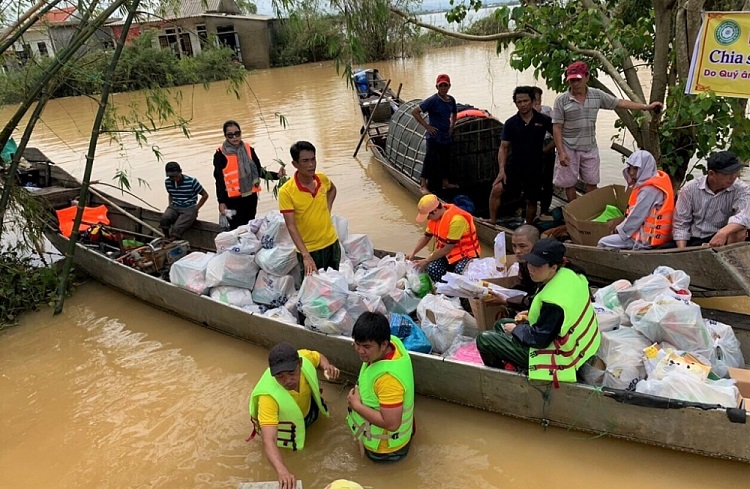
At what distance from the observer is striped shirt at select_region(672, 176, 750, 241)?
3852 mm

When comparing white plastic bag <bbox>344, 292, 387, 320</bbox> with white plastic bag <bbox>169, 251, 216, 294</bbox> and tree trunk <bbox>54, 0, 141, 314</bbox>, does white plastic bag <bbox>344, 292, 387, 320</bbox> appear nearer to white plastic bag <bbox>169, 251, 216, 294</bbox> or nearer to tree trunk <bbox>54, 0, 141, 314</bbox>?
white plastic bag <bbox>169, 251, 216, 294</bbox>

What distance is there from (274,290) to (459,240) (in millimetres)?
1708

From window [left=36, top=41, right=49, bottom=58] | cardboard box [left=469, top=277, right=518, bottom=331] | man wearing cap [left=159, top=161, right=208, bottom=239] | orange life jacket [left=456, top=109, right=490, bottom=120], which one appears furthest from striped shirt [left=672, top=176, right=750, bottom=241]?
window [left=36, top=41, right=49, bottom=58]

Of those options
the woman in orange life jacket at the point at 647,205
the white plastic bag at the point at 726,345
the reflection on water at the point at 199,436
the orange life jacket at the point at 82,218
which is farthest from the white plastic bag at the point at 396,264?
the orange life jacket at the point at 82,218

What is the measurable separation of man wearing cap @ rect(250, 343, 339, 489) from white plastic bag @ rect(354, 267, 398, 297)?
3.30 ft

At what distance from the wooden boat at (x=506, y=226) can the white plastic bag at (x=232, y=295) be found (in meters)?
2.70

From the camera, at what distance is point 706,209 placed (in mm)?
4047

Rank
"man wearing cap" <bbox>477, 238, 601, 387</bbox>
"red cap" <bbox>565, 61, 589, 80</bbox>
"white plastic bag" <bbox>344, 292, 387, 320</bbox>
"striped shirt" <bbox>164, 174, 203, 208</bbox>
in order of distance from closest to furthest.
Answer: "man wearing cap" <bbox>477, 238, 601, 387</bbox>, "white plastic bag" <bbox>344, 292, 387, 320</bbox>, "red cap" <bbox>565, 61, 589, 80</bbox>, "striped shirt" <bbox>164, 174, 203, 208</bbox>

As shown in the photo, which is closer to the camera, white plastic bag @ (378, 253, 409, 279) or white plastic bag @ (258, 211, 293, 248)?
white plastic bag @ (378, 253, 409, 279)

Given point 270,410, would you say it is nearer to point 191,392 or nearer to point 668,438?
point 191,392

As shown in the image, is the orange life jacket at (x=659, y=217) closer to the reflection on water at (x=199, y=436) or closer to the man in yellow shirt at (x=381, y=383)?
the reflection on water at (x=199, y=436)

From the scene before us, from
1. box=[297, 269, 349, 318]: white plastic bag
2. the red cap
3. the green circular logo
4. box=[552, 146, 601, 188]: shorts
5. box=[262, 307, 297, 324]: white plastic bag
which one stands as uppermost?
the green circular logo

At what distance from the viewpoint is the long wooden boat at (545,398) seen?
2865 millimetres

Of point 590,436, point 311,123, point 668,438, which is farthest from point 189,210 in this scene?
point 311,123
